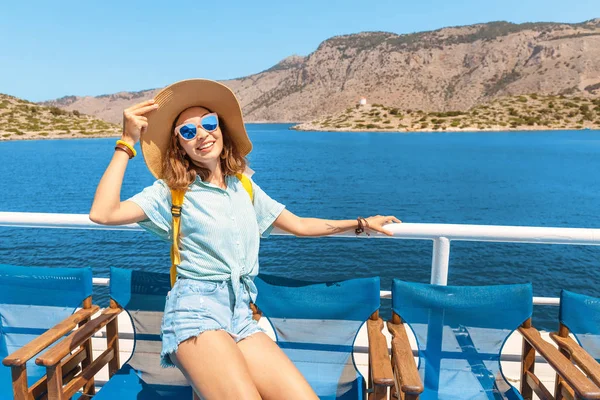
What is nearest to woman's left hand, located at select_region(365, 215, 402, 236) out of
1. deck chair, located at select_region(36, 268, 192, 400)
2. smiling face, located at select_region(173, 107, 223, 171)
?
smiling face, located at select_region(173, 107, 223, 171)

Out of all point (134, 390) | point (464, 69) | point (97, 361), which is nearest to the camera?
point (134, 390)

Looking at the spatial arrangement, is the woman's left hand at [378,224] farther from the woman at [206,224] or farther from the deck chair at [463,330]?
the woman at [206,224]

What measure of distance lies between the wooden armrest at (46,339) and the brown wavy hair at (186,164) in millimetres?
911

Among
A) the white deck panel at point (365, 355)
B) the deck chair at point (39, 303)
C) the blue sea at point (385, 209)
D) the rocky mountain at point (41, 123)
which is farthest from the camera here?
the rocky mountain at point (41, 123)

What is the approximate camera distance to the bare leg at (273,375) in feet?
6.13

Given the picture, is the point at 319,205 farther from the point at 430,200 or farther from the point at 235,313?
the point at 235,313

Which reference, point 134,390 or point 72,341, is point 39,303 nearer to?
point 72,341

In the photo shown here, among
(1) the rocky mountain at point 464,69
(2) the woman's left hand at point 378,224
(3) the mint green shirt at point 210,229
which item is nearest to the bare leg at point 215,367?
(3) the mint green shirt at point 210,229

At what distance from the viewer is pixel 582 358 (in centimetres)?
203

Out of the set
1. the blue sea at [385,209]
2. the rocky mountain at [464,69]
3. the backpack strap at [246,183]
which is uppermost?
the rocky mountain at [464,69]

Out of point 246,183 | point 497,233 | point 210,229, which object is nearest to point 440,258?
point 497,233

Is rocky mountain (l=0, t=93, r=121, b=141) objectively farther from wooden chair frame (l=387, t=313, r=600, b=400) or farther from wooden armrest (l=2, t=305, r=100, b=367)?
wooden chair frame (l=387, t=313, r=600, b=400)

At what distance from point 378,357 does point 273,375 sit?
498 millimetres

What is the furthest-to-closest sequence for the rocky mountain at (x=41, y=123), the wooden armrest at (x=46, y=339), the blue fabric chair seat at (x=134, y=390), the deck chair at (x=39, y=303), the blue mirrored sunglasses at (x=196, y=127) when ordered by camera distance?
the rocky mountain at (x=41, y=123) → the deck chair at (x=39, y=303) → the blue fabric chair seat at (x=134, y=390) → the blue mirrored sunglasses at (x=196, y=127) → the wooden armrest at (x=46, y=339)
